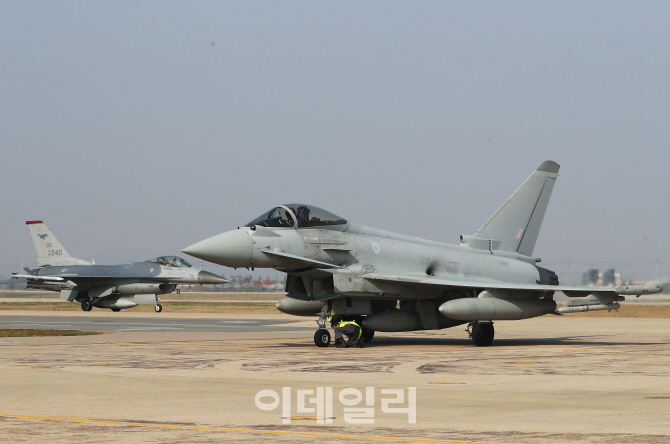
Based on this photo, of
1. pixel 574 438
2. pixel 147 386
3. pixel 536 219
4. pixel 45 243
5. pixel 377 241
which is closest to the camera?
pixel 574 438

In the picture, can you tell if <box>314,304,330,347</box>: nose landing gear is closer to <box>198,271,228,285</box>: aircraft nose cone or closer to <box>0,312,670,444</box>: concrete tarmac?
<box>0,312,670,444</box>: concrete tarmac

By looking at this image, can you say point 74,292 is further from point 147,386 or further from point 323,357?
point 147,386

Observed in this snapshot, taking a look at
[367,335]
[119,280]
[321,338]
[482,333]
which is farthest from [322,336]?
[119,280]

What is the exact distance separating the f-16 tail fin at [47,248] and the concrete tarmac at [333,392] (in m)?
33.3

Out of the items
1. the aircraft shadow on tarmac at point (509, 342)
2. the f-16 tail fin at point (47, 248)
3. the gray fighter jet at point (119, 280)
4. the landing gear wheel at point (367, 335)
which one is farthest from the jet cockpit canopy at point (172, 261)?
the landing gear wheel at point (367, 335)

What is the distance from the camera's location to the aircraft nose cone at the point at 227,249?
17734mm

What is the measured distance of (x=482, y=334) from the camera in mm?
20188

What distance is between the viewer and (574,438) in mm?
6656

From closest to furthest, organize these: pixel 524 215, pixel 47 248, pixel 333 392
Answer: pixel 333 392 < pixel 524 215 < pixel 47 248

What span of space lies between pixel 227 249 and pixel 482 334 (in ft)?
23.1

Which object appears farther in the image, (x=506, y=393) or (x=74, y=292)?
(x=74, y=292)


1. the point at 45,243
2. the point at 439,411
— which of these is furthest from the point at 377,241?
the point at 45,243

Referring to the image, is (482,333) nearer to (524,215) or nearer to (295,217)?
(295,217)

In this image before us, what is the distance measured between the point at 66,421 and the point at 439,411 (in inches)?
Answer: 150
